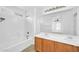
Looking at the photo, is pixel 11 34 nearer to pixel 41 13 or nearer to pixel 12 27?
pixel 12 27

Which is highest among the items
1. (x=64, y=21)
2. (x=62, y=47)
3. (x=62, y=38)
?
(x=64, y=21)

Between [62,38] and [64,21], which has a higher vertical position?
[64,21]

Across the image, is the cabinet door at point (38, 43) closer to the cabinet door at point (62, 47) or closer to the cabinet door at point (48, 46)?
the cabinet door at point (48, 46)

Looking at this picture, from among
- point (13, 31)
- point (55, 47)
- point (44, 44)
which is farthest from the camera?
point (44, 44)

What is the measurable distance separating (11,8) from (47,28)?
1.49ft

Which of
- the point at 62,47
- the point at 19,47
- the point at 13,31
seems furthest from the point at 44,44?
the point at 13,31

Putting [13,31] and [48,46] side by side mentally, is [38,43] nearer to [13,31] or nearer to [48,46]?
[48,46]

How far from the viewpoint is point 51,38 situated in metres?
0.89

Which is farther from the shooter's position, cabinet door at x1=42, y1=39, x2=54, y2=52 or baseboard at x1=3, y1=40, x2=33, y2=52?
cabinet door at x1=42, y1=39, x2=54, y2=52

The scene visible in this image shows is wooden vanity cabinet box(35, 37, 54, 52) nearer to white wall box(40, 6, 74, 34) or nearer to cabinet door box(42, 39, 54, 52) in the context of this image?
cabinet door box(42, 39, 54, 52)

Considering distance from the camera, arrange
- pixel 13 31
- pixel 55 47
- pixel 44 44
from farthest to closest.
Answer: pixel 44 44, pixel 55 47, pixel 13 31

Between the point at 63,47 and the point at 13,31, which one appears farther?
the point at 63,47

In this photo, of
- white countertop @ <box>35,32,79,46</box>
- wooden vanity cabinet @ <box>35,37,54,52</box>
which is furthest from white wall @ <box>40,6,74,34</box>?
wooden vanity cabinet @ <box>35,37,54,52</box>
